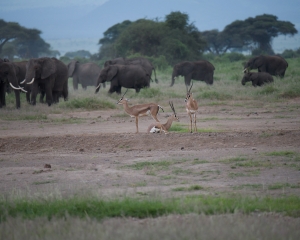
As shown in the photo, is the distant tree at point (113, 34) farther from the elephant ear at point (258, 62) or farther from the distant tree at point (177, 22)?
the elephant ear at point (258, 62)

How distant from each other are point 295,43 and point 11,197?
180 metres

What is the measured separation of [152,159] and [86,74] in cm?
2446

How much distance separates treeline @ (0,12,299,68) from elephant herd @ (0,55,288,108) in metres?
9.30

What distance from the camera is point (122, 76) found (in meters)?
25.8

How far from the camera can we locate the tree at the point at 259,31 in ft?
207

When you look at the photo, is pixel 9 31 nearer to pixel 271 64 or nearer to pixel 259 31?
pixel 259 31

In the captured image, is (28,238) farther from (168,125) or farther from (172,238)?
(168,125)

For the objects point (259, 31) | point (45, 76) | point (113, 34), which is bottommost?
point (45, 76)

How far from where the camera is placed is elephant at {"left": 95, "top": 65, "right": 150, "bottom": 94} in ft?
84.4

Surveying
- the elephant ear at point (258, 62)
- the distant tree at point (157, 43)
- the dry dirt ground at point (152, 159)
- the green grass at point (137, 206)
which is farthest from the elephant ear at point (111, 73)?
the green grass at point (137, 206)

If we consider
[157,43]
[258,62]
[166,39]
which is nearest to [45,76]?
[258,62]

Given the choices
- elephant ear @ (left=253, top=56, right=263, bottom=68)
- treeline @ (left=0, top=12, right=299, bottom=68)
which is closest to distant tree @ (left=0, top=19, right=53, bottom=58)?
treeline @ (left=0, top=12, right=299, bottom=68)

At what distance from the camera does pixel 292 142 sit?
11609 mm

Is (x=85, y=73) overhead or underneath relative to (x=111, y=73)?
overhead
